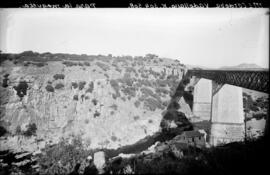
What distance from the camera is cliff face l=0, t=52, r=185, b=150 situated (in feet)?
77.9

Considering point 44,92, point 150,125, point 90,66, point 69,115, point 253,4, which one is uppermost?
point 253,4

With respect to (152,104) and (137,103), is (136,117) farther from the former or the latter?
(152,104)

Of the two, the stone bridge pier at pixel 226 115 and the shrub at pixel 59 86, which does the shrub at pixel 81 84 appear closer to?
the shrub at pixel 59 86

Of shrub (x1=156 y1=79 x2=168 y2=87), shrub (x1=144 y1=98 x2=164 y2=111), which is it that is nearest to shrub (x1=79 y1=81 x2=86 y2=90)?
shrub (x1=144 y1=98 x2=164 y2=111)

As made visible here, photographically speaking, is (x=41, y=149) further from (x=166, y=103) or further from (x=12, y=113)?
(x=166, y=103)

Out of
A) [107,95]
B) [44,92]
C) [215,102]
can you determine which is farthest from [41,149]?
[215,102]

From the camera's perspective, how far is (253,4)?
6.32 meters

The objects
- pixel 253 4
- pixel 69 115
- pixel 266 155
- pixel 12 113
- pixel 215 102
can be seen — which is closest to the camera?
pixel 266 155

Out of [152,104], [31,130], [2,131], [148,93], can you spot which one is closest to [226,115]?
[152,104]

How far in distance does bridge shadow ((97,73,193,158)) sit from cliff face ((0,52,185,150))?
0.98m

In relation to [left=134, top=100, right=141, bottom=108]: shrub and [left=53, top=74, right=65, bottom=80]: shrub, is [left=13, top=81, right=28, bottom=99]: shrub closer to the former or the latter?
[left=53, top=74, right=65, bottom=80]: shrub

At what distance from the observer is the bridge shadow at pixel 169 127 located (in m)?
24.0

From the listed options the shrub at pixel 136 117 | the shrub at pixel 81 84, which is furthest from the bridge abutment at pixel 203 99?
the shrub at pixel 81 84

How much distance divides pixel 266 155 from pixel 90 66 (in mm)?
37931
